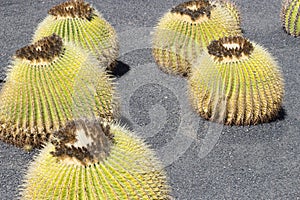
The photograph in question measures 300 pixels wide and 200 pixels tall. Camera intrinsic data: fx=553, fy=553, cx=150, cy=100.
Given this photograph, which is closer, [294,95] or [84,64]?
[84,64]

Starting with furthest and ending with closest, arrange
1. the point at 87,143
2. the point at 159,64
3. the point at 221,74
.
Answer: the point at 159,64, the point at 221,74, the point at 87,143

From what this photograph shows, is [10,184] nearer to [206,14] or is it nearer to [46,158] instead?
[46,158]

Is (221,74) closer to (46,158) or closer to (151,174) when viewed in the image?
(151,174)

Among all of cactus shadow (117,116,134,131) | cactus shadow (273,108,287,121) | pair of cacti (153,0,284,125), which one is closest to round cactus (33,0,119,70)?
cactus shadow (117,116,134,131)

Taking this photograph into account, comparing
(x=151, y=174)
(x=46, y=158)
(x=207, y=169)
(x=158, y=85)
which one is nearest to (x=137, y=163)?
(x=151, y=174)

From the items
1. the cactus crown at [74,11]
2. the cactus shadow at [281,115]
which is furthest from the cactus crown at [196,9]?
the cactus shadow at [281,115]

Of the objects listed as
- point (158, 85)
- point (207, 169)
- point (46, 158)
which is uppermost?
point (46, 158)

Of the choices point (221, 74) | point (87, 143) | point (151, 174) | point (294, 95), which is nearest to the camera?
point (87, 143)

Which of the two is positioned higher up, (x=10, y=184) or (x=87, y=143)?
(x=87, y=143)
